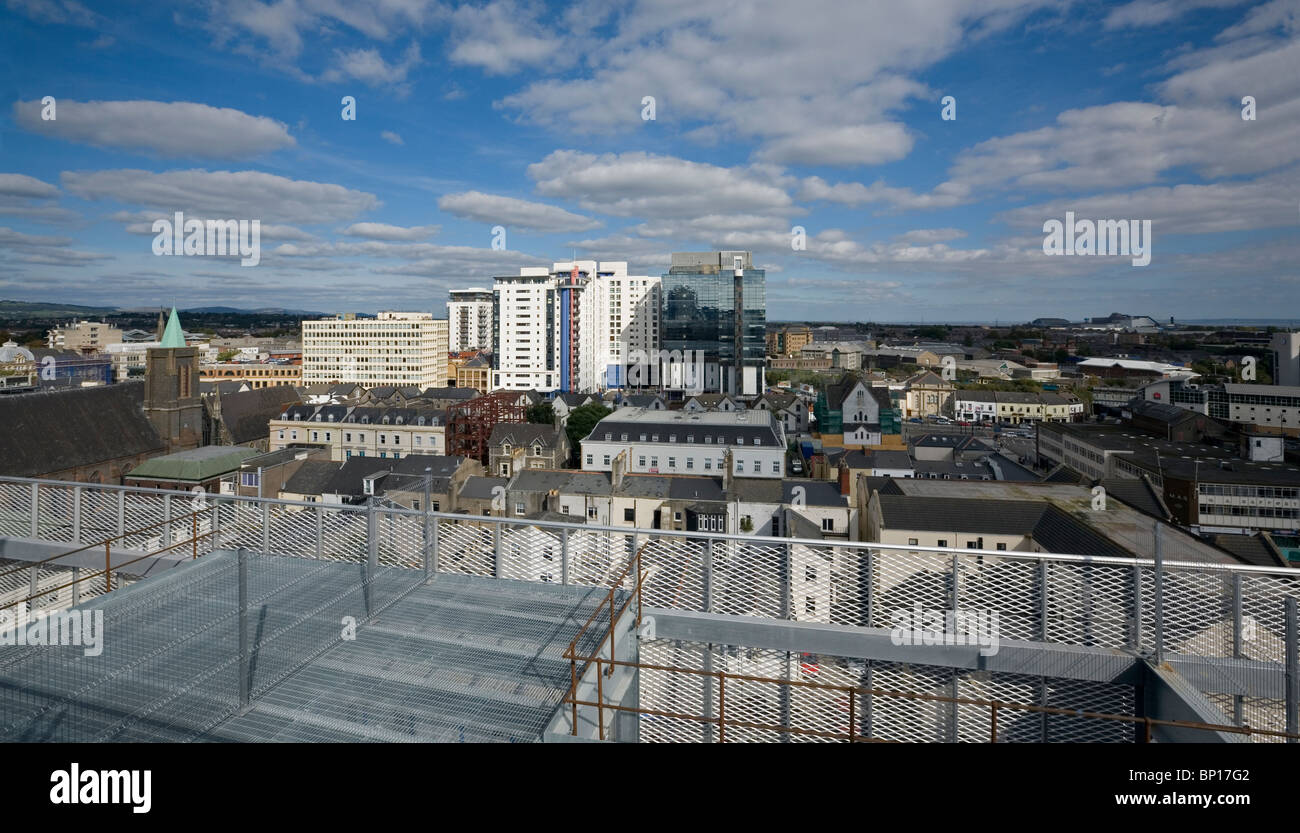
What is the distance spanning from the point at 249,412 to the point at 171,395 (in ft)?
50.6

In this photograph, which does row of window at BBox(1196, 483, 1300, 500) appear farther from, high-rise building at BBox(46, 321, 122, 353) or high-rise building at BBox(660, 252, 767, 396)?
high-rise building at BBox(46, 321, 122, 353)

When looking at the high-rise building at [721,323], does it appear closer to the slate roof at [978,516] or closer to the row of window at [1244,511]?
the row of window at [1244,511]

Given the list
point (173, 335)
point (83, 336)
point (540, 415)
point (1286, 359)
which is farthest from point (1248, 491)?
point (83, 336)

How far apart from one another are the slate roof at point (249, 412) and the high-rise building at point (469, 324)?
83.7m

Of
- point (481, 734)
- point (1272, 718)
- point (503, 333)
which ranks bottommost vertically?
point (1272, 718)

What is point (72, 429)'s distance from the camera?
31.3m

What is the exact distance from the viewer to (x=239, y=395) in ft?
169

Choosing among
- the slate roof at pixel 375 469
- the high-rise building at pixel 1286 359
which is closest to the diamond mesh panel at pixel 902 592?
the slate roof at pixel 375 469

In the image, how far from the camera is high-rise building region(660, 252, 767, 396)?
93750mm

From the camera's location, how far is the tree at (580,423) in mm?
50375
